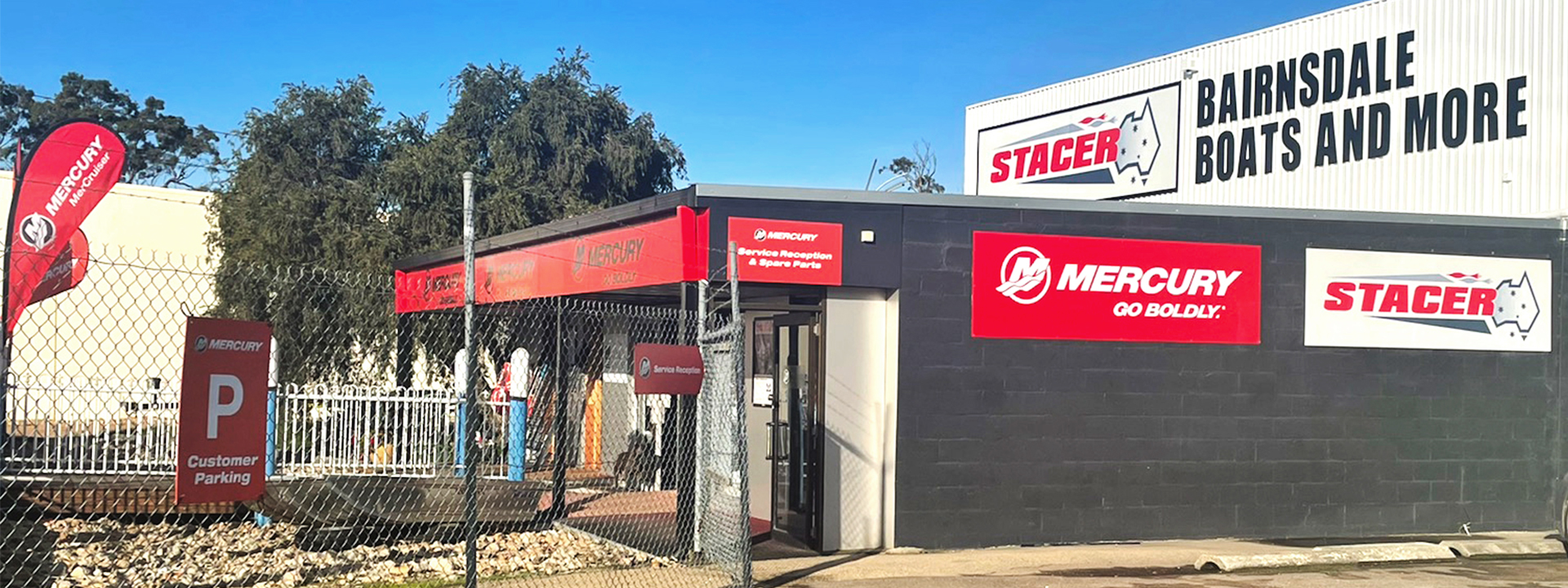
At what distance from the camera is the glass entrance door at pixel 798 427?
516 inches

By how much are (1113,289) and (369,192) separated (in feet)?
63.8

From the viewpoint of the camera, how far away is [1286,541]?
46.8ft

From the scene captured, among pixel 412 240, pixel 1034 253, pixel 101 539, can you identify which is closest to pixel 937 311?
pixel 1034 253

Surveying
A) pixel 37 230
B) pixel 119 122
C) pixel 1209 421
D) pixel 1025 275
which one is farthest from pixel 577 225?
pixel 119 122

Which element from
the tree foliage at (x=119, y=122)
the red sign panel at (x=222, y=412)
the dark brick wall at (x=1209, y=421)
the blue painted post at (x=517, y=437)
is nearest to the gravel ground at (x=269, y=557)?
the blue painted post at (x=517, y=437)

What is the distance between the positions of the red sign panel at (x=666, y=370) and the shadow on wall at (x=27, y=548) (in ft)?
14.8

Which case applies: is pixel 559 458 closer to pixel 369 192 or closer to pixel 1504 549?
pixel 1504 549

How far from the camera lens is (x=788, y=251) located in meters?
12.8

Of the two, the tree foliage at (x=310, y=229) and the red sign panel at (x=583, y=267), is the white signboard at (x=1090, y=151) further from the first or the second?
the tree foliage at (x=310, y=229)

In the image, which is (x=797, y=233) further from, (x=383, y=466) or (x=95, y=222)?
(x=95, y=222)

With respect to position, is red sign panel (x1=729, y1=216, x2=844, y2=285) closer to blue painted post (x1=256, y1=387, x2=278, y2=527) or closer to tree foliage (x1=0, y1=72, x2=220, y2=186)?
blue painted post (x1=256, y1=387, x2=278, y2=527)

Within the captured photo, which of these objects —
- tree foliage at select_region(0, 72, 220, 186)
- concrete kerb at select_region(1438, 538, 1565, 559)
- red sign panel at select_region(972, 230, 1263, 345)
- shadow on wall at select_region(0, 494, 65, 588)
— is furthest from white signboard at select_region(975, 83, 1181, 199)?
tree foliage at select_region(0, 72, 220, 186)

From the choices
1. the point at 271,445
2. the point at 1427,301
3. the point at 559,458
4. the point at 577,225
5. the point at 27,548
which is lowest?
the point at 27,548

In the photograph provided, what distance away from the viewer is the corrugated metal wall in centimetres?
1733
